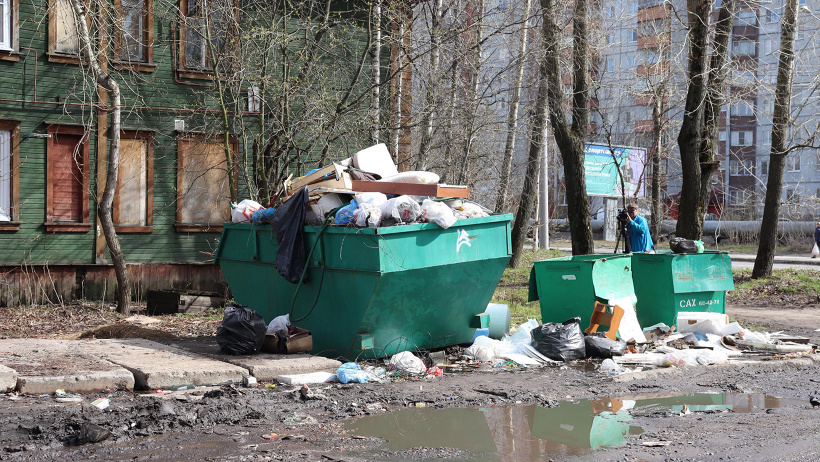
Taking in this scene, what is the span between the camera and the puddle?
4680 mm

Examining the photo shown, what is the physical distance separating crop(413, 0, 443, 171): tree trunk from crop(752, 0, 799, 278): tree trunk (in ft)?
26.3

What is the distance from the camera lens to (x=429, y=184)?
7.63m

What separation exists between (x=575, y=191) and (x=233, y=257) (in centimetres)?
701

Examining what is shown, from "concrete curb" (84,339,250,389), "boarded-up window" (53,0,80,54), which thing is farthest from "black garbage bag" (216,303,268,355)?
"boarded-up window" (53,0,80,54)

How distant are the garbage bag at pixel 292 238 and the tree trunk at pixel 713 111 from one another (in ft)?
28.0

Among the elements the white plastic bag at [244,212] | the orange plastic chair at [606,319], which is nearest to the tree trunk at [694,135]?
the orange plastic chair at [606,319]

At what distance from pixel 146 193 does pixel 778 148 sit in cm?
1295

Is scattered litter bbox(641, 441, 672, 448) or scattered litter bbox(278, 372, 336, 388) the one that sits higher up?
scattered litter bbox(641, 441, 672, 448)

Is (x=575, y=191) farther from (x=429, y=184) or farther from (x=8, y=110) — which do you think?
(x=8, y=110)

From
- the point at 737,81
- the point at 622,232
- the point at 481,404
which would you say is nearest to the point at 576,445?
the point at 481,404

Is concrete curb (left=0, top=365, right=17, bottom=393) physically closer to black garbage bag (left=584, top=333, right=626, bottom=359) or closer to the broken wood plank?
the broken wood plank

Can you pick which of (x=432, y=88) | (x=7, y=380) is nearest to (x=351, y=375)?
(x=7, y=380)

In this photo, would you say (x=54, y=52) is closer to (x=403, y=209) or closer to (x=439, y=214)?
(x=403, y=209)

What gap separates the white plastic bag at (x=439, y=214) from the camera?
7.12 meters
